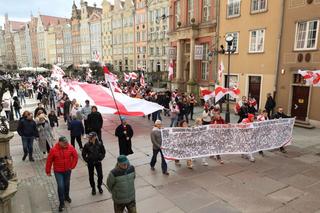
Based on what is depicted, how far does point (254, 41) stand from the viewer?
1756 cm

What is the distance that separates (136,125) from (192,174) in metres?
7.14

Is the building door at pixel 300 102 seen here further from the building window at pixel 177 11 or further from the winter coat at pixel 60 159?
the building window at pixel 177 11

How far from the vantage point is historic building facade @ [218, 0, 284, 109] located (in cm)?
1620

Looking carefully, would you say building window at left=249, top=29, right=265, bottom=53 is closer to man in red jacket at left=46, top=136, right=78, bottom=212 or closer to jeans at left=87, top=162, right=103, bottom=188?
jeans at left=87, top=162, right=103, bottom=188

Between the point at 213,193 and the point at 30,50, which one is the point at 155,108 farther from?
the point at 30,50

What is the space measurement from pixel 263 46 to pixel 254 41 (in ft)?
3.07

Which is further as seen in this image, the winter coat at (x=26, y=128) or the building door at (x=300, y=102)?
the building door at (x=300, y=102)

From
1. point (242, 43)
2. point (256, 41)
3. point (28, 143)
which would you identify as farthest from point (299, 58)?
point (28, 143)

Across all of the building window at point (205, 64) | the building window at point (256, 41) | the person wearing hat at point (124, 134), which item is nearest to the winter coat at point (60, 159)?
the person wearing hat at point (124, 134)

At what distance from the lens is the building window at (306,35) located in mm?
14055

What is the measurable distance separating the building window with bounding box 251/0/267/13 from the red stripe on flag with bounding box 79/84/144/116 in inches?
518

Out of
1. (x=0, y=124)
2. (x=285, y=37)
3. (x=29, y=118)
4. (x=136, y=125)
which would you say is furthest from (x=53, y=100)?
(x=285, y=37)

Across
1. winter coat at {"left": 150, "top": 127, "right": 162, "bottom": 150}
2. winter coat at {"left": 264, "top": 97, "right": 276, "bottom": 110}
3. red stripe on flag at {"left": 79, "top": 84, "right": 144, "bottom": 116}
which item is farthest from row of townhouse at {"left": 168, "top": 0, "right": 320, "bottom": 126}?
red stripe on flag at {"left": 79, "top": 84, "right": 144, "bottom": 116}

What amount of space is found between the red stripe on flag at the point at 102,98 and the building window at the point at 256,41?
41.2ft
